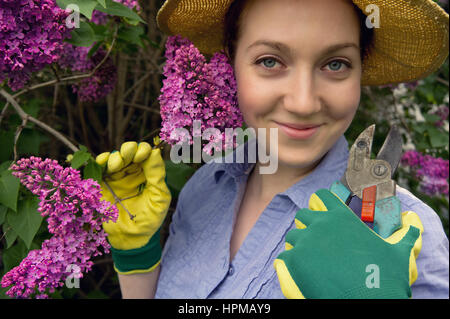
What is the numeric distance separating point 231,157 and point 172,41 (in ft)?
1.13

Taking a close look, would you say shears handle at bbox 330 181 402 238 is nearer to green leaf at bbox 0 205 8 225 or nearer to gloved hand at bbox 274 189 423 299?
gloved hand at bbox 274 189 423 299

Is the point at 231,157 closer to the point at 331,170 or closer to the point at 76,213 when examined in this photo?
the point at 331,170

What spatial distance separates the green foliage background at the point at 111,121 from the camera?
0.96 m

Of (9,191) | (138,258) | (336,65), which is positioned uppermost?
(336,65)

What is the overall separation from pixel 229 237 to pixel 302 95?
0.39 meters

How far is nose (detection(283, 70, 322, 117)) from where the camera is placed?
0.80 metres

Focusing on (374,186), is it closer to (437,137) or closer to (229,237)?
(229,237)

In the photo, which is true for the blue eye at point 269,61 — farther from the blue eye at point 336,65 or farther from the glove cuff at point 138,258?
the glove cuff at point 138,258

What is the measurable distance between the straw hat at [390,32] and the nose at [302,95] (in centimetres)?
17

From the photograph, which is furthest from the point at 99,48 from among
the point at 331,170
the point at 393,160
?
the point at 393,160

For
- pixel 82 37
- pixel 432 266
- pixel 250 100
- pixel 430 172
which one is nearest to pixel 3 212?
pixel 82 37

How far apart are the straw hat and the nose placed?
0.17 meters

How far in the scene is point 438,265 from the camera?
715mm

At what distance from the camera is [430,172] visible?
1.68 metres
